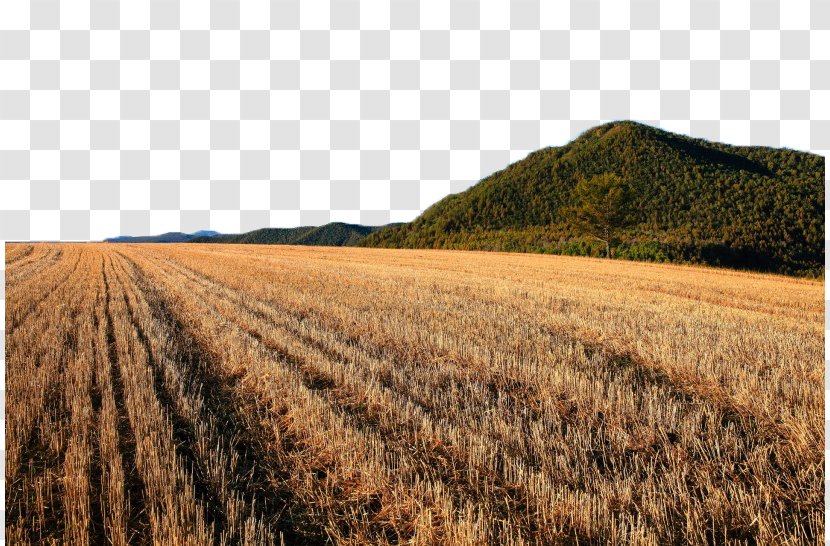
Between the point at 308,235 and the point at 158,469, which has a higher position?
the point at 308,235

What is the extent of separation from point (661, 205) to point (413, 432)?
7021cm

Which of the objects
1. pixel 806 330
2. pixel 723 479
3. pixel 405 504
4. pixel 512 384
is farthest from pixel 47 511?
pixel 806 330

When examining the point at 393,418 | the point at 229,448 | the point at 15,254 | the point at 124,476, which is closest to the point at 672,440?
the point at 393,418

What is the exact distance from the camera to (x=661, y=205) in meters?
62.9

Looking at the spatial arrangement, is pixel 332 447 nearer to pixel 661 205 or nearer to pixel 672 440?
pixel 672 440

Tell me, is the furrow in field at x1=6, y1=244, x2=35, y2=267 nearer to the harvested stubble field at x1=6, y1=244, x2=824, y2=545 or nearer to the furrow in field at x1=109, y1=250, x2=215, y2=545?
the harvested stubble field at x1=6, y1=244, x2=824, y2=545

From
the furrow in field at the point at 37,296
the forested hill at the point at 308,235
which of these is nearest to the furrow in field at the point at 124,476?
the furrow in field at the point at 37,296

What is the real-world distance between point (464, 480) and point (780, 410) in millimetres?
3727

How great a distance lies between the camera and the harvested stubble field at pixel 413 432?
2.88m

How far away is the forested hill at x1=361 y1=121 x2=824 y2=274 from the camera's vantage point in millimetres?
41594

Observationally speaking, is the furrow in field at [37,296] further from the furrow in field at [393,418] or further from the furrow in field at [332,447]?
the furrow in field at [332,447]

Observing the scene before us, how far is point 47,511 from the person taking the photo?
3.16 m

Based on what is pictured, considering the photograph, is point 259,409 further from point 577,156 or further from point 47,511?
point 577,156

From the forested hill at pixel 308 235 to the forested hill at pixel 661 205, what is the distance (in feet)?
218
